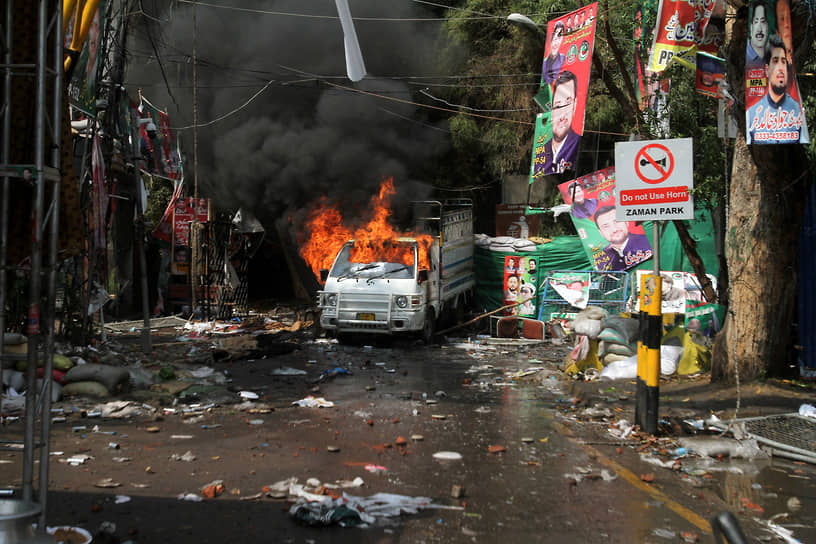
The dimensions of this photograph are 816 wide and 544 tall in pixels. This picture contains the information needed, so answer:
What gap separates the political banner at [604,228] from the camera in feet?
48.5

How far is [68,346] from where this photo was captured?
10.1 m

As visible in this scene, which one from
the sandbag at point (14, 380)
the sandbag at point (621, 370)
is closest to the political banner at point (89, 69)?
Answer: the sandbag at point (14, 380)

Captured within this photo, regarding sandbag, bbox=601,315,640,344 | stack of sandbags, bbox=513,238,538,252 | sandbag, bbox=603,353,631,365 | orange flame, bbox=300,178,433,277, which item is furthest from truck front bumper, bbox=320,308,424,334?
stack of sandbags, bbox=513,238,538,252

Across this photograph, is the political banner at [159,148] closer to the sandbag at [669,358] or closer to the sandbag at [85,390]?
the sandbag at [85,390]

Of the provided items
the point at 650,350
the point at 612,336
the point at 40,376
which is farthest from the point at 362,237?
the point at 650,350

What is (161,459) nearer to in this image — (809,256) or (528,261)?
(809,256)

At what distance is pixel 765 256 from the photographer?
7551 millimetres

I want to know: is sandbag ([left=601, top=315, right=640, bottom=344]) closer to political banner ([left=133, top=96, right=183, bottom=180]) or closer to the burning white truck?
the burning white truck

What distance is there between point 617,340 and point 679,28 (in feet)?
13.7

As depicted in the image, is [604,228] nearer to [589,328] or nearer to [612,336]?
[589,328]

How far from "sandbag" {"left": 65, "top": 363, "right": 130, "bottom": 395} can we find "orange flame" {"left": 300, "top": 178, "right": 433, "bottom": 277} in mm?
6445

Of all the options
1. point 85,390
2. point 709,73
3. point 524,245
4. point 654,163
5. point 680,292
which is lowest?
point 85,390

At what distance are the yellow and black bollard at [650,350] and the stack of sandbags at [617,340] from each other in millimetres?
3273

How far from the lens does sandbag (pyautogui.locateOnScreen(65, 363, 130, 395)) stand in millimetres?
7590
